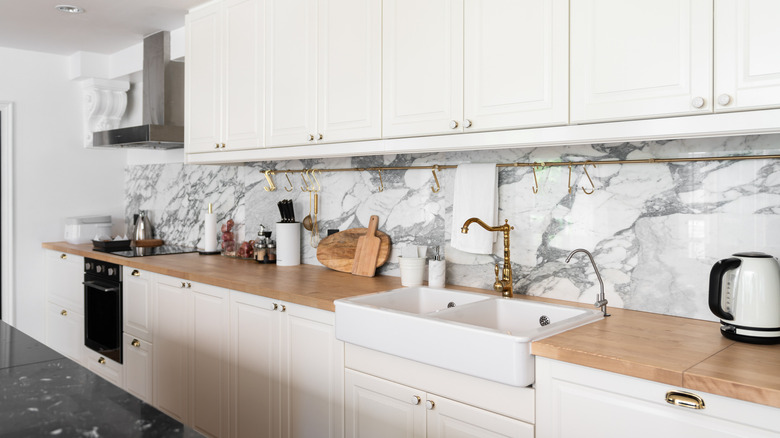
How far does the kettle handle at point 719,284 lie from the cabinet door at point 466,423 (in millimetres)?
633

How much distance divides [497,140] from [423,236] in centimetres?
80

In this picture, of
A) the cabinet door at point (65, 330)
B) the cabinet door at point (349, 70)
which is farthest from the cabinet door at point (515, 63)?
the cabinet door at point (65, 330)

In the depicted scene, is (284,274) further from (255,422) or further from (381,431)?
(381,431)

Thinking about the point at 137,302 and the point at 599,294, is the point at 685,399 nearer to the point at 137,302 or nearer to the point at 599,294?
the point at 599,294

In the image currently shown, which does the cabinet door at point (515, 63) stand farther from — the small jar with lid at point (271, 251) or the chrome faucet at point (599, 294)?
the small jar with lid at point (271, 251)

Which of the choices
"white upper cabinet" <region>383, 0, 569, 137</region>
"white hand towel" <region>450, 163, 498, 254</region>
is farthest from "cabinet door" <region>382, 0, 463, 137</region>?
"white hand towel" <region>450, 163, 498, 254</region>

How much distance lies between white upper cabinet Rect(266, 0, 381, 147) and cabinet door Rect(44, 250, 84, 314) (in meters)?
2.09

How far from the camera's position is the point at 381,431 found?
1977 mm

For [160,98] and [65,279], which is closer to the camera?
[160,98]

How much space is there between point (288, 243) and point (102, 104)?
246cm

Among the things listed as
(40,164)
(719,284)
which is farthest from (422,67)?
(40,164)

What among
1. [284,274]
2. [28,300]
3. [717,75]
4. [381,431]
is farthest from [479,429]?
[28,300]

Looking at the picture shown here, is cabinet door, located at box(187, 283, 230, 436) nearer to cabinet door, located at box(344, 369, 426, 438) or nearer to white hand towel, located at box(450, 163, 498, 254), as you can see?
cabinet door, located at box(344, 369, 426, 438)

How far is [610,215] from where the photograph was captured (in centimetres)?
207
